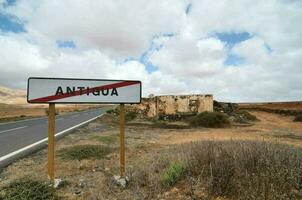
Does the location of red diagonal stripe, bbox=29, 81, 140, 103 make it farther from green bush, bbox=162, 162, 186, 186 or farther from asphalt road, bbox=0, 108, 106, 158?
asphalt road, bbox=0, 108, 106, 158

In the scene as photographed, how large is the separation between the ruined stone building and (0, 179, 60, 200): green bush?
24.0 m

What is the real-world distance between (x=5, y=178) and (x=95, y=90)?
2652 mm

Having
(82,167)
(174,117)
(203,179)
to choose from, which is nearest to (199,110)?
(174,117)

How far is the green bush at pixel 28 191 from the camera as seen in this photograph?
502 cm

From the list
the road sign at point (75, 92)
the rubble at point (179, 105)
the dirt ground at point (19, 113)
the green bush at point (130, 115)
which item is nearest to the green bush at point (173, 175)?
the road sign at point (75, 92)

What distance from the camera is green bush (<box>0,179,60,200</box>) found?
197 inches

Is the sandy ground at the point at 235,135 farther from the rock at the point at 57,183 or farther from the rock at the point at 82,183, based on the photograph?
the rock at the point at 57,183

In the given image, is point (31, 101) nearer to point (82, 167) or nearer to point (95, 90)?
point (95, 90)

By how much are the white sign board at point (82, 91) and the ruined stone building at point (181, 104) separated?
75.3 ft

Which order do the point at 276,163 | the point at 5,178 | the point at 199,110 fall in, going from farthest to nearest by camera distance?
the point at 199,110 < the point at 5,178 < the point at 276,163

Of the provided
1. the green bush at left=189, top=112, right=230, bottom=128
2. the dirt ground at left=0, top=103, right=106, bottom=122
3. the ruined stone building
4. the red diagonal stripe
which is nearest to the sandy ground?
the green bush at left=189, top=112, right=230, bottom=128

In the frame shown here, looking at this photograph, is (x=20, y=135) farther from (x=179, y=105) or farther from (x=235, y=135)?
(x=179, y=105)

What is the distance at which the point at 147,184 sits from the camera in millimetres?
5543

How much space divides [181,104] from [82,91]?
23648mm
